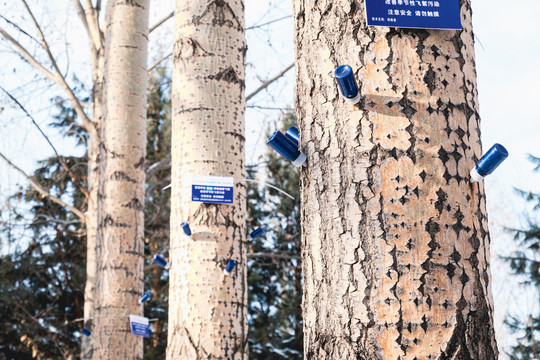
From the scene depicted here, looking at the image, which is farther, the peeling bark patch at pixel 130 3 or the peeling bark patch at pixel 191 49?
the peeling bark patch at pixel 130 3

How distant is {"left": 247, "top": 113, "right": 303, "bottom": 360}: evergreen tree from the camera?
37.5ft

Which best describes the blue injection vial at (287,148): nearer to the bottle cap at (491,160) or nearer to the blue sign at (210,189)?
the bottle cap at (491,160)

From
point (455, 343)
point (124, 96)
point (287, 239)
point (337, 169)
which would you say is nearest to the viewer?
point (455, 343)

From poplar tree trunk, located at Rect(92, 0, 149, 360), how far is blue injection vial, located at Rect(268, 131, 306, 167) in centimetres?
349

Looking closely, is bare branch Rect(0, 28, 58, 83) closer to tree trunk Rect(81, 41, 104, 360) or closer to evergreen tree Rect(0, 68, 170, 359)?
tree trunk Rect(81, 41, 104, 360)

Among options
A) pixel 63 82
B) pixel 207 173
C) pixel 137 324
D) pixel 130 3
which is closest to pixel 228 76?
pixel 207 173

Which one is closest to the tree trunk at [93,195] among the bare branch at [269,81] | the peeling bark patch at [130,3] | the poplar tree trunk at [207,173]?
the peeling bark patch at [130,3]

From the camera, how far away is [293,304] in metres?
11.6

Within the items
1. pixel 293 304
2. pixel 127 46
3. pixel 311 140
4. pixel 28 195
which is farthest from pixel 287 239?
pixel 311 140

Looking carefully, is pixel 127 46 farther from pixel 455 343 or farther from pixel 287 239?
pixel 287 239

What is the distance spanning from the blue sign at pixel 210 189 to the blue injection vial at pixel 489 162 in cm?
184

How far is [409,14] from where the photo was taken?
137cm

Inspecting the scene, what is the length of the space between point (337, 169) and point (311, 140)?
0.37 ft

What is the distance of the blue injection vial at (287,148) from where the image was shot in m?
1.42
